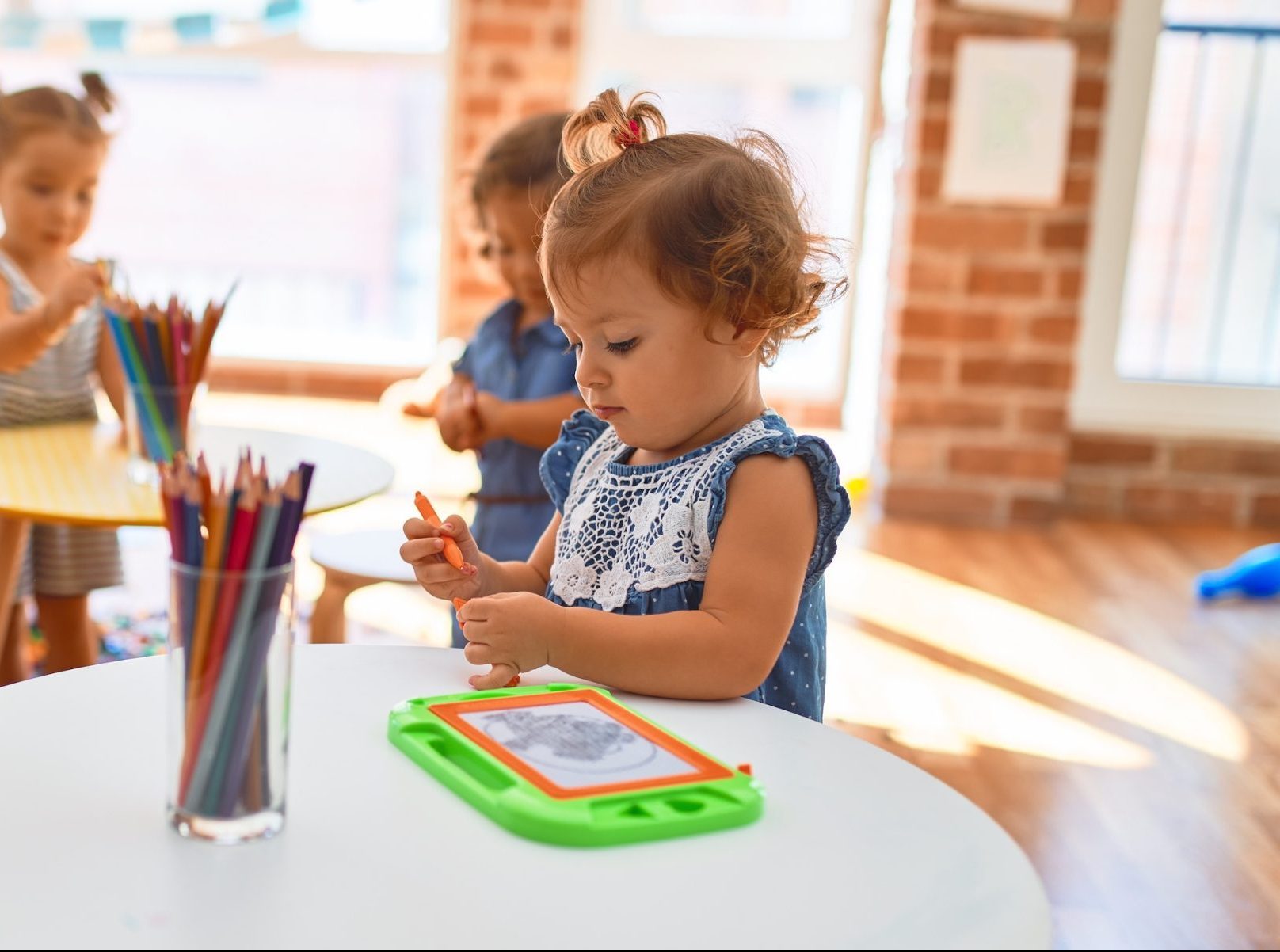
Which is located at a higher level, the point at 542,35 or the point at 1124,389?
the point at 542,35

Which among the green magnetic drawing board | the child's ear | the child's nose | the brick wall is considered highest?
the child's ear

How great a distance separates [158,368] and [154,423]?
7 centimetres

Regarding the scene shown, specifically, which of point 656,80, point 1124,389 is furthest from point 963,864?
point 656,80

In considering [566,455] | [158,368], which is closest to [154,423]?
[158,368]

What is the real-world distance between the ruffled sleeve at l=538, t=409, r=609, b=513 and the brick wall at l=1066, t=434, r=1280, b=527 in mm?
2870

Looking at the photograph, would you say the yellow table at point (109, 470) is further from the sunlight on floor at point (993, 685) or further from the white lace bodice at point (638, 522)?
the sunlight on floor at point (993, 685)

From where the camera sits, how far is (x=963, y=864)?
649 mm

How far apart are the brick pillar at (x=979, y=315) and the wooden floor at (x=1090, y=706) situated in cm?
15

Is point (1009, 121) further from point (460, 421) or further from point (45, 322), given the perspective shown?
point (45, 322)

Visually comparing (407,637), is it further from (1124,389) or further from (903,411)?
(1124,389)

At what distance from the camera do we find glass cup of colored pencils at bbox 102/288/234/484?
1.41m

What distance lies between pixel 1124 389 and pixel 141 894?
3.60 meters

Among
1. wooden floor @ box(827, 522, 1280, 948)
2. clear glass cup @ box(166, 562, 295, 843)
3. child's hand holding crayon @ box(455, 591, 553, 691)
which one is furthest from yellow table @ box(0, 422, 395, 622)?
wooden floor @ box(827, 522, 1280, 948)

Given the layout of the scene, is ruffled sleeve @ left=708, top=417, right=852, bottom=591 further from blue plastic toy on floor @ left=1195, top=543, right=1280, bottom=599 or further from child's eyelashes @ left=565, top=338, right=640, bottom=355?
blue plastic toy on floor @ left=1195, top=543, right=1280, bottom=599
